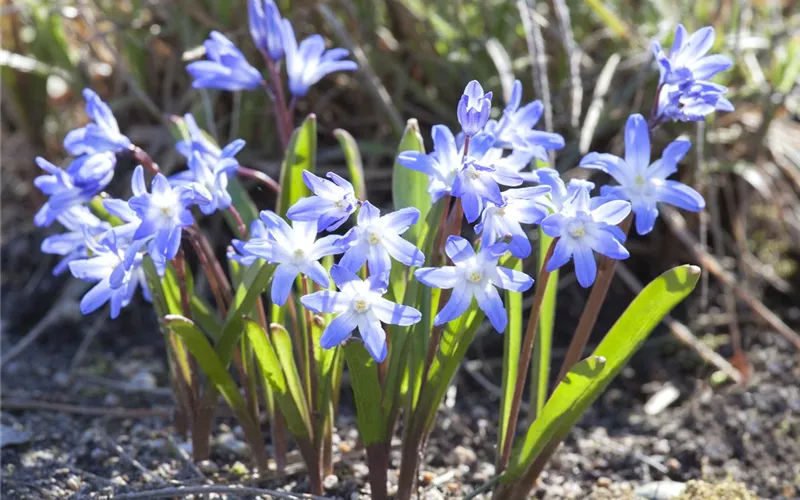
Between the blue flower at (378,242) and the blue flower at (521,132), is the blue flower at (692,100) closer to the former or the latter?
the blue flower at (521,132)

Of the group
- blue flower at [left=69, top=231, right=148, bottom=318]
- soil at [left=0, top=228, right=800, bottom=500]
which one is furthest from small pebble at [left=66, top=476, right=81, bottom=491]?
blue flower at [left=69, top=231, right=148, bottom=318]

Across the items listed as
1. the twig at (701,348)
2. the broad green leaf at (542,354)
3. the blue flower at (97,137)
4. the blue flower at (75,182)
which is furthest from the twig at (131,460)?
the twig at (701,348)

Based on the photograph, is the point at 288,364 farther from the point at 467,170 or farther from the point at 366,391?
the point at 467,170

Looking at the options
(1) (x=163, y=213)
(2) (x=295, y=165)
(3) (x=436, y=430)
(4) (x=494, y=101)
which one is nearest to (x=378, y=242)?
(1) (x=163, y=213)

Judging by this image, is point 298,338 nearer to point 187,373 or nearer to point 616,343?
point 187,373

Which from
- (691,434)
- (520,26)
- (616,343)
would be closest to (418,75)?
(520,26)

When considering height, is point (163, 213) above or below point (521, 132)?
below

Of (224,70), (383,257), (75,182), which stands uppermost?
(224,70)

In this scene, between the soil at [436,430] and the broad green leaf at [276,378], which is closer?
the broad green leaf at [276,378]
